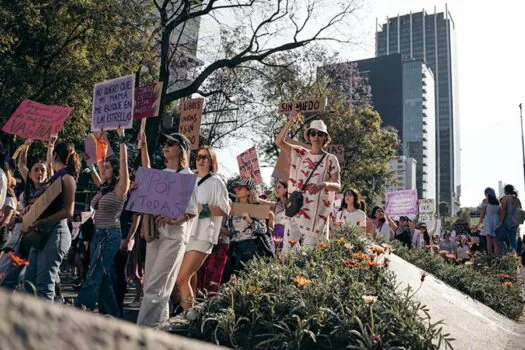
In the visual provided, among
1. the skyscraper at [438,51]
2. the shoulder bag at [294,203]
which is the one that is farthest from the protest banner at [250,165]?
the skyscraper at [438,51]

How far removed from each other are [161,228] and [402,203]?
44.3 ft

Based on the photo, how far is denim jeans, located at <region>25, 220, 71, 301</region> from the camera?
396cm

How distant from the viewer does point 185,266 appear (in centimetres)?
479

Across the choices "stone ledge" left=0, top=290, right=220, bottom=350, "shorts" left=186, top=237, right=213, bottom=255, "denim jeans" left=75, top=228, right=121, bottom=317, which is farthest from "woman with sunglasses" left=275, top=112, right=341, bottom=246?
"stone ledge" left=0, top=290, right=220, bottom=350

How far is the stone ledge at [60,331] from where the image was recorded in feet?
1.21

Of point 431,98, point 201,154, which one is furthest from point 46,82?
point 431,98

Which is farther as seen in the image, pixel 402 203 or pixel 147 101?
pixel 402 203

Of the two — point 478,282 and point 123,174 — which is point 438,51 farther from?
point 123,174

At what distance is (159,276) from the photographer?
4.02 meters

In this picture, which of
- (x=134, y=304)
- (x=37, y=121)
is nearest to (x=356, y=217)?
(x=134, y=304)

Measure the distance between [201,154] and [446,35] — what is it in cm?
18787

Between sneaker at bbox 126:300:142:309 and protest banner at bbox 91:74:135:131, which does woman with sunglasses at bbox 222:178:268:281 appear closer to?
sneaker at bbox 126:300:142:309

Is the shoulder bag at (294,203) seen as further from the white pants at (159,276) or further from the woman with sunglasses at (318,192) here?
the white pants at (159,276)

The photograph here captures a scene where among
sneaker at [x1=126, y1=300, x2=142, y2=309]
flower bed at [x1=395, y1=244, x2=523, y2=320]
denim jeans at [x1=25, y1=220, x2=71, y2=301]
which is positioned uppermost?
denim jeans at [x1=25, y1=220, x2=71, y2=301]
